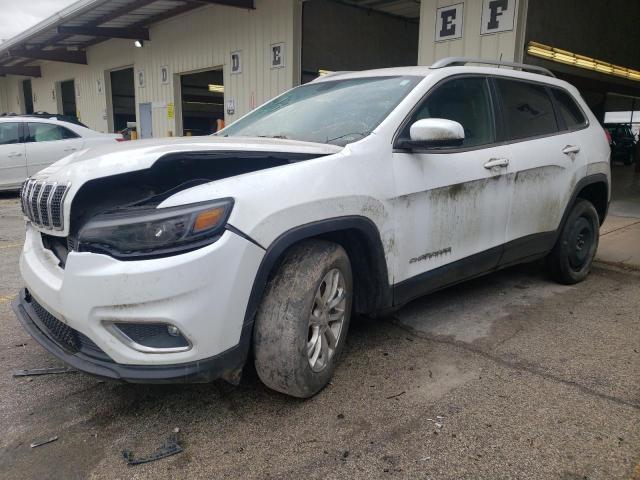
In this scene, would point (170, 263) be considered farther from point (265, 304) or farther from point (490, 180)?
point (490, 180)

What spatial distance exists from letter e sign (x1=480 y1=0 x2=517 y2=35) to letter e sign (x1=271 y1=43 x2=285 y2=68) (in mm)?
4571

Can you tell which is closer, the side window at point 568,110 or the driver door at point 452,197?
the driver door at point 452,197

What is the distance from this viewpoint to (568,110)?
179 inches

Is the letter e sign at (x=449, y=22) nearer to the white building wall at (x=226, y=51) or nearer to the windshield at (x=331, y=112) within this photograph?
the white building wall at (x=226, y=51)

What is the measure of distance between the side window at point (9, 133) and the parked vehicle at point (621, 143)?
67.9ft

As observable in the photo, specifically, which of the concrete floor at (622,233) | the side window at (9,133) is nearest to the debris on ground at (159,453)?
the concrete floor at (622,233)

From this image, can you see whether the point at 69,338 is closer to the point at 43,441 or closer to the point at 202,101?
the point at 43,441

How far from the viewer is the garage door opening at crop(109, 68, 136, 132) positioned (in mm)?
19516

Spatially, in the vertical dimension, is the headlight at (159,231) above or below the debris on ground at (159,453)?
above

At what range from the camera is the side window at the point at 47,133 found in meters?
10.3

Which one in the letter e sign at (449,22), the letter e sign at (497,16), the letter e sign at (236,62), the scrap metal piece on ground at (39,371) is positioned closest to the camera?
the scrap metal piece on ground at (39,371)

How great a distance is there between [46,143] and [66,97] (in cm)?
1492

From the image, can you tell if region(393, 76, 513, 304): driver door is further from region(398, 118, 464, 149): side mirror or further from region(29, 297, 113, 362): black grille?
region(29, 297, 113, 362): black grille

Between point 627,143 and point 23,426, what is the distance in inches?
937
